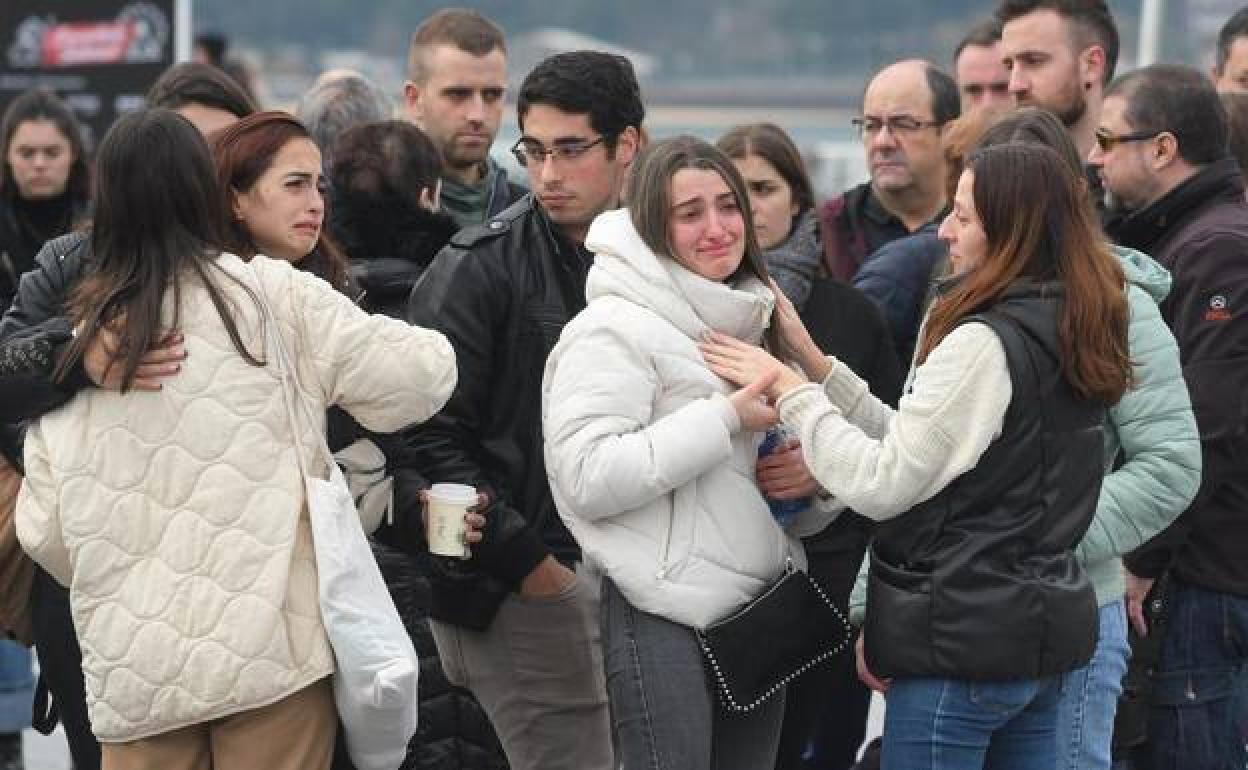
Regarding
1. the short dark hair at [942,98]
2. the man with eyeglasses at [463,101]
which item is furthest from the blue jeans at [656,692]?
the short dark hair at [942,98]

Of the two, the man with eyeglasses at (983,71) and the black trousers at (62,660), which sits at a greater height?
the man with eyeglasses at (983,71)

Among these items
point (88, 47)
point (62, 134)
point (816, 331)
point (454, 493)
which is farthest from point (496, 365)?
point (88, 47)

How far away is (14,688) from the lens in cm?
652

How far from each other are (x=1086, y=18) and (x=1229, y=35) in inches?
48.4

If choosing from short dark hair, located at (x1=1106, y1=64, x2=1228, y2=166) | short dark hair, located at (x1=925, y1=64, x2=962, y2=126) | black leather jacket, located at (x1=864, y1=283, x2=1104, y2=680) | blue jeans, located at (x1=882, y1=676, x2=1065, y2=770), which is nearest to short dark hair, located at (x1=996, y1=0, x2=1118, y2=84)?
short dark hair, located at (x1=925, y1=64, x2=962, y2=126)

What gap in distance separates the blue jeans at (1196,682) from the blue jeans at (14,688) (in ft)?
11.1

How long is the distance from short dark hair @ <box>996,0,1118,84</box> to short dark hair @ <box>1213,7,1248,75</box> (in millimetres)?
976

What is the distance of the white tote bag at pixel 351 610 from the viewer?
12.4ft

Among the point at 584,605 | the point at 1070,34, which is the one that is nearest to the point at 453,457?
the point at 584,605

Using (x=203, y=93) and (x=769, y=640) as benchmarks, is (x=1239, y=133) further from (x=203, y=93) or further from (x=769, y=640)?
(x=203, y=93)

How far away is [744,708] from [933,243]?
176cm

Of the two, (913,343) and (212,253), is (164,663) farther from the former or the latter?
(913,343)

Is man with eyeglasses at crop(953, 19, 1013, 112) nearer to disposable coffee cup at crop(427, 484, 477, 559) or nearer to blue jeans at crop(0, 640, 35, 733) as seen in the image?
disposable coffee cup at crop(427, 484, 477, 559)

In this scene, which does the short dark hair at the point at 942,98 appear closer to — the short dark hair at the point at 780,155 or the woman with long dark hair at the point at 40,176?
the short dark hair at the point at 780,155
